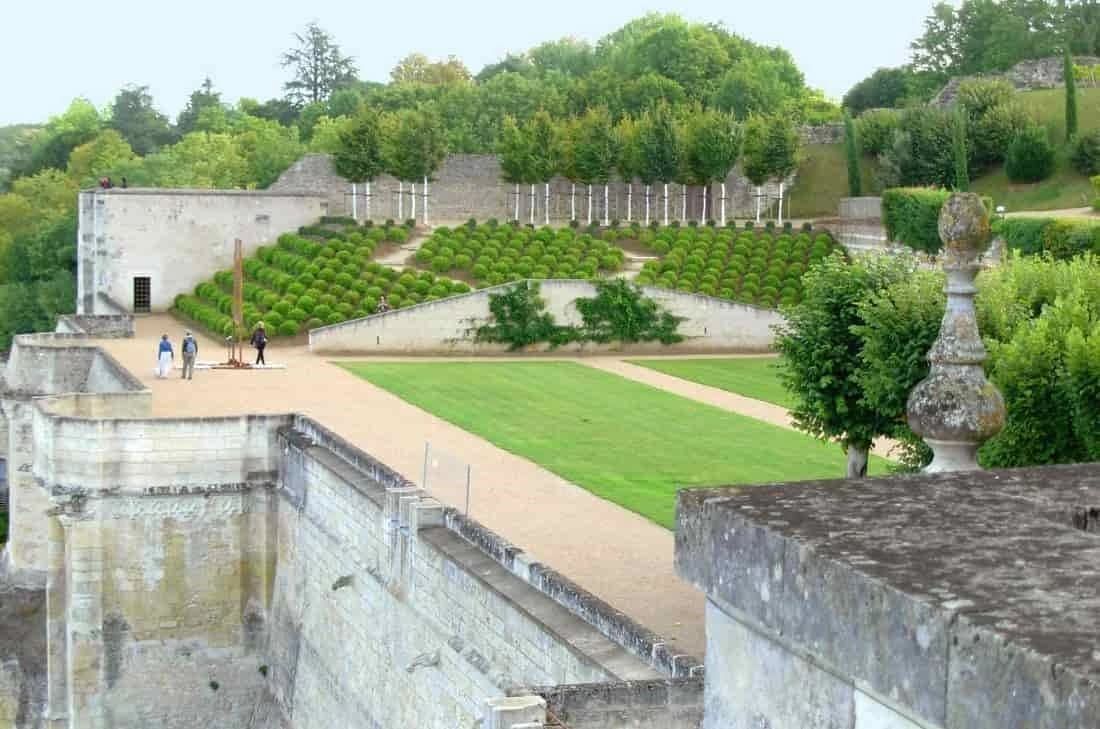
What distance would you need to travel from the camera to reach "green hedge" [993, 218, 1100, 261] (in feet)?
102

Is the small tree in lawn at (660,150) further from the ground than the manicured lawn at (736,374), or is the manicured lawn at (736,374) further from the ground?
the small tree in lawn at (660,150)

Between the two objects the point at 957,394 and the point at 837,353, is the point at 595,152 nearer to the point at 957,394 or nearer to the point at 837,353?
the point at 837,353

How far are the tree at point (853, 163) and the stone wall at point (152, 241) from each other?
1831 centimetres

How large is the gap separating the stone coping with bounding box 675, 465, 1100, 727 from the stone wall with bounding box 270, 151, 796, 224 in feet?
163

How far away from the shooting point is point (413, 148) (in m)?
50.8

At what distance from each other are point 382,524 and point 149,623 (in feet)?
→ 21.0

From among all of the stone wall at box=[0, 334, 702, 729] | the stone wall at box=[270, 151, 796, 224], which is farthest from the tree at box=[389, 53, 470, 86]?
the stone wall at box=[0, 334, 702, 729]

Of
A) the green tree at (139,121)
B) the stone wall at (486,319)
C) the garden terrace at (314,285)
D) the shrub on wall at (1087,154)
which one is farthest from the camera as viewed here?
the green tree at (139,121)

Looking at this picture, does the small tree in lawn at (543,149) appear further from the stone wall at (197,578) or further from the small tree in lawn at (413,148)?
the stone wall at (197,578)

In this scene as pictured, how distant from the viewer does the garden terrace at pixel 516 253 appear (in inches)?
1700

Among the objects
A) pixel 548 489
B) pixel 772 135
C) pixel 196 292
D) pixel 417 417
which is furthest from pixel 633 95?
pixel 548 489

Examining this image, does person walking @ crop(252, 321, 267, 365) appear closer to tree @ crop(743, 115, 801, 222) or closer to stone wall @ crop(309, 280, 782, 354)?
stone wall @ crop(309, 280, 782, 354)

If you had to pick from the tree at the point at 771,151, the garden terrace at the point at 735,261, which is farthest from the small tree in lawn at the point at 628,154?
the garden terrace at the point at 735,261

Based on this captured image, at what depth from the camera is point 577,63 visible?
110m
